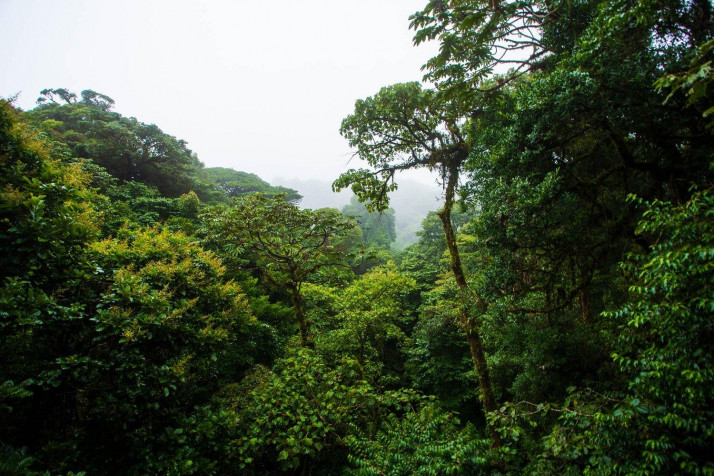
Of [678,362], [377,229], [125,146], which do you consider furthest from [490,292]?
[377,229]

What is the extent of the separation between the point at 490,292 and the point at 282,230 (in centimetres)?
528

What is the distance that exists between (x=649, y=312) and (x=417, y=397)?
3590mm

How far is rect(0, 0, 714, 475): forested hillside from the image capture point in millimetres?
2521

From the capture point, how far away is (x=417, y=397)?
4.90 meters

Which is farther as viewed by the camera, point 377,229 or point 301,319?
point 377,229

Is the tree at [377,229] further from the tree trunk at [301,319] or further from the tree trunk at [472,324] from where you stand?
the tree trunk at [472,324]

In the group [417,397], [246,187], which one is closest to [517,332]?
[417,397]

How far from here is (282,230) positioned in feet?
24.7

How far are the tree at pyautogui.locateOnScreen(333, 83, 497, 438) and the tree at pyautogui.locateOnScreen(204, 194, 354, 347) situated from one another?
1.27 meters

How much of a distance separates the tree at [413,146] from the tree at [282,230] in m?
1.27

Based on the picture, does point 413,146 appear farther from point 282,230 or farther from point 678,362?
point 678,362

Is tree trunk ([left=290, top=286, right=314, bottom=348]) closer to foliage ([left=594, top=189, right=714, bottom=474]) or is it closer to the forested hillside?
the forested hillside

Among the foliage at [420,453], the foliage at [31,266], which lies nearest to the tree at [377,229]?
the foliage at [420,453]

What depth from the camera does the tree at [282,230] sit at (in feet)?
23.2
